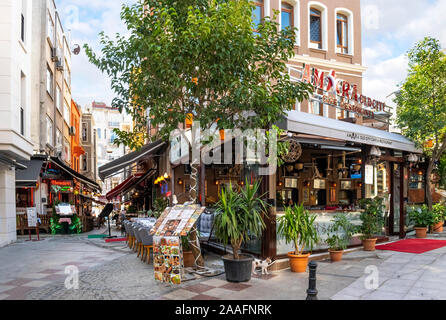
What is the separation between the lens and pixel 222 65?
26.1ft

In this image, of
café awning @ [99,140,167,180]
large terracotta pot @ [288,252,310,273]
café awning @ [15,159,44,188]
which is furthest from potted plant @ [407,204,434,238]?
café awning @ [15,159,44,188]

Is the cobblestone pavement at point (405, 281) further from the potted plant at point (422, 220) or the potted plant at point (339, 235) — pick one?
the potted plant at point (422, 220)

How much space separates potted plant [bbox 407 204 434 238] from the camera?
42.9 feet

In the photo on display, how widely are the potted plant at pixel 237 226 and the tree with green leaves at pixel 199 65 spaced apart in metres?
1.68

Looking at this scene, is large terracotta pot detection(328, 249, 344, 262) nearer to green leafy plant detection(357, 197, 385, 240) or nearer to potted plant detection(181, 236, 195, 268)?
green leafy plant detection(357, 197, 385, 240)

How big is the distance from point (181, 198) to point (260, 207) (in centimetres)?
944

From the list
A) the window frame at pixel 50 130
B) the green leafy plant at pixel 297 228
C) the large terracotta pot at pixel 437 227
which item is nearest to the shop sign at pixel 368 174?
the large terracotta pot at pixel 437 227

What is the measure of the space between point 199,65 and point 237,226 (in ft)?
11.3

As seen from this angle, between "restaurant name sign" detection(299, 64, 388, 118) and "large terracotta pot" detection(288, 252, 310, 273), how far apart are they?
5586 mm

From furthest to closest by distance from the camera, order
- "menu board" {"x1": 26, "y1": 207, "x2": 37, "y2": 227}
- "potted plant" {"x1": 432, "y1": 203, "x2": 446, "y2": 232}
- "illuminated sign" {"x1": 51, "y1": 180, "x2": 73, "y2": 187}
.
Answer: "illuminated sign" {"x1": 51, "y1": 180, "x2": 73, "y2": 187}
"menu board" {"x1": 26, "y1": 207, "x2": 37, "y2": 227}
"potted plant" {"x1": 432, "y1": 203, "x2": 446, "y2": 232}

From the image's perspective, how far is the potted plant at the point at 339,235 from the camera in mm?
9203

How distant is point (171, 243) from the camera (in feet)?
24.0
